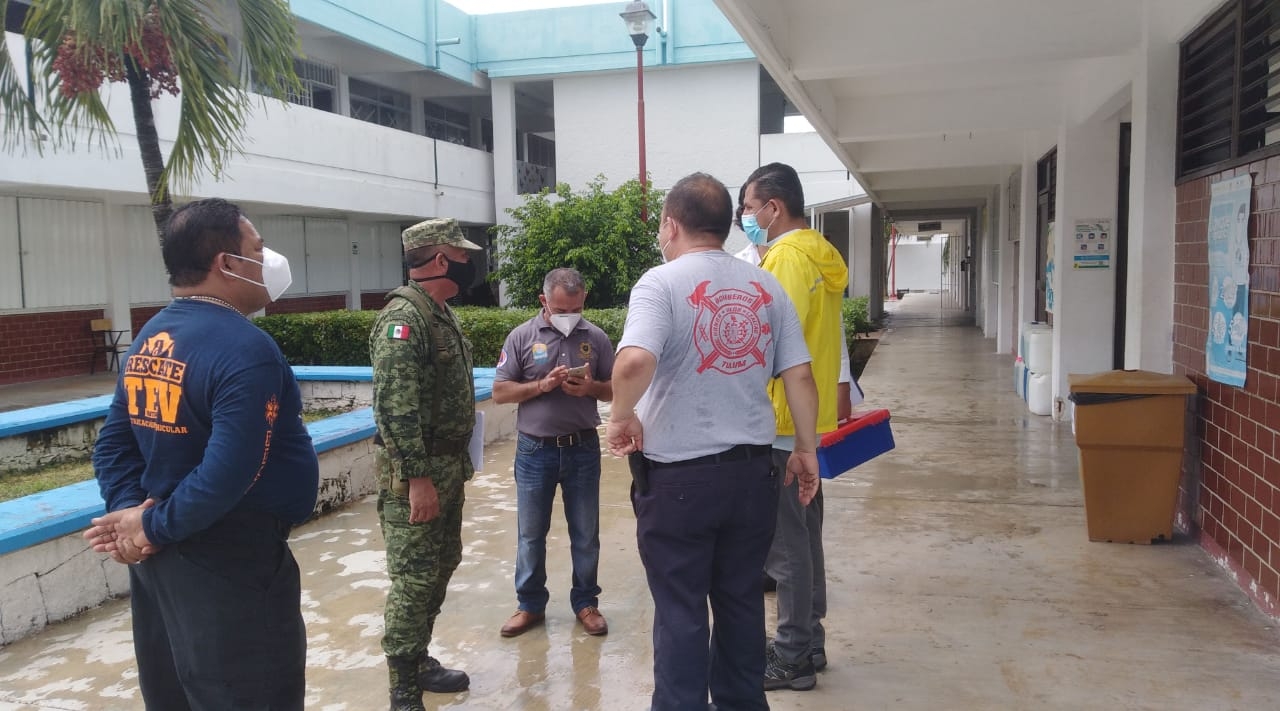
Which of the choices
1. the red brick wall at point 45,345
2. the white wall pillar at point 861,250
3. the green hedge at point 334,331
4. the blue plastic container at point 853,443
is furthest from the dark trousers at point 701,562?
the white wall pillar at point 861,250

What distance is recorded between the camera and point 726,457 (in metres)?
2.63

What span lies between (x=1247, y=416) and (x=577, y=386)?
3.06 meters

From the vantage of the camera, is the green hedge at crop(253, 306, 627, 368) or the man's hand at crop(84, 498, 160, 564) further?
the green hedge at crop(253, 306, 627, 368)

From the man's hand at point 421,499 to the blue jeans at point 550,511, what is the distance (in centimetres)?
86

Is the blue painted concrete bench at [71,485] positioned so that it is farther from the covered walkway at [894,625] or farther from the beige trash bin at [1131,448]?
the beige trash bin at [1131,448]

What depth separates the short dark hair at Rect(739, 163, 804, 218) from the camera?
3.53m

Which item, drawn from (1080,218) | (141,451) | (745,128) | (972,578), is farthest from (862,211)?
(141,451)

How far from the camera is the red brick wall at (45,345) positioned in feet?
41.7

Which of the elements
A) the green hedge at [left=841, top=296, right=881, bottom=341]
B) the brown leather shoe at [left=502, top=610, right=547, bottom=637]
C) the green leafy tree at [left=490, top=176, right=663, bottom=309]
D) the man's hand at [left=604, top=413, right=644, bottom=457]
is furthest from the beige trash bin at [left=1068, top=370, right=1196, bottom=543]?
the green leafy tree at [left=490, top=176, right=663, bottom=309]

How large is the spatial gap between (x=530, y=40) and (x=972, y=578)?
17.5m

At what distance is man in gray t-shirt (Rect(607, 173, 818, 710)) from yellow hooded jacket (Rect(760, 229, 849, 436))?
55 cm

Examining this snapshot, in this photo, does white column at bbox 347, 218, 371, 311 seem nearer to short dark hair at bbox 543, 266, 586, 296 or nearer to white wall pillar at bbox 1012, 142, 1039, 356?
white wall pillar at bbox 1012, 142, 1039, 356

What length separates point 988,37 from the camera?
19.0 feet

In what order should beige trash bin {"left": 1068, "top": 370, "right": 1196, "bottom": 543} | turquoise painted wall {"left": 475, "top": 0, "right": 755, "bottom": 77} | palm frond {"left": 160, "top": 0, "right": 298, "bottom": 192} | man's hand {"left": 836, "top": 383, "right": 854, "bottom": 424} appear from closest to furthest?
man's hand {"left": 836, "top": 383, "right": 854, "bottom": 424} → beige trash bin {"left": 1068, "top": 370, "right": 1196, "bottom": 543} → palm frond {"left": 160, "top": 0, "right": 298, "bottom": 192} → turquoise painted wall {"left": 475, "top": 0, "right": 755, "bottom": 77}
